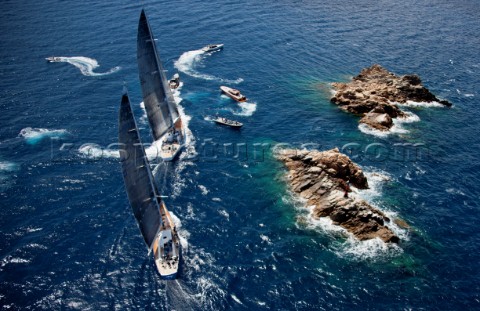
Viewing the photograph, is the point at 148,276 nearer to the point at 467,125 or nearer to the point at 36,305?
the point at 36,305

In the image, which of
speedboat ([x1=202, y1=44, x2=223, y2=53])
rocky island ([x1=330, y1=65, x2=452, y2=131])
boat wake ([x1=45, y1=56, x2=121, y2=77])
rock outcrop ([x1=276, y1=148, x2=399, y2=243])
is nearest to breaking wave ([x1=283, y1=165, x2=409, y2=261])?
rock outcrop ([x1=276, y1=148, x2=399, y2=243])

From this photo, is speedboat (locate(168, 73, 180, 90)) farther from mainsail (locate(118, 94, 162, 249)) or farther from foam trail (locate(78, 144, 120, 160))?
mainsail (locate(118, 94, 162, 249))

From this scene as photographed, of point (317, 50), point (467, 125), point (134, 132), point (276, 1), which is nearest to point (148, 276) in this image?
point (134, 132)

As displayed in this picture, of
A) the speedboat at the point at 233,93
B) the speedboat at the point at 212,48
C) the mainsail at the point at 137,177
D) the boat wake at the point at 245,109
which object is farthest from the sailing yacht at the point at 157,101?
the speedboat at the point at 212,48

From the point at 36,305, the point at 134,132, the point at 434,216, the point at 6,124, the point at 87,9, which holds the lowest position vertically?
the point at 434,216

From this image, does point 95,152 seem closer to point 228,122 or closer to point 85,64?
point 228,122

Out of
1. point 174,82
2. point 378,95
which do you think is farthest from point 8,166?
point 378,95
